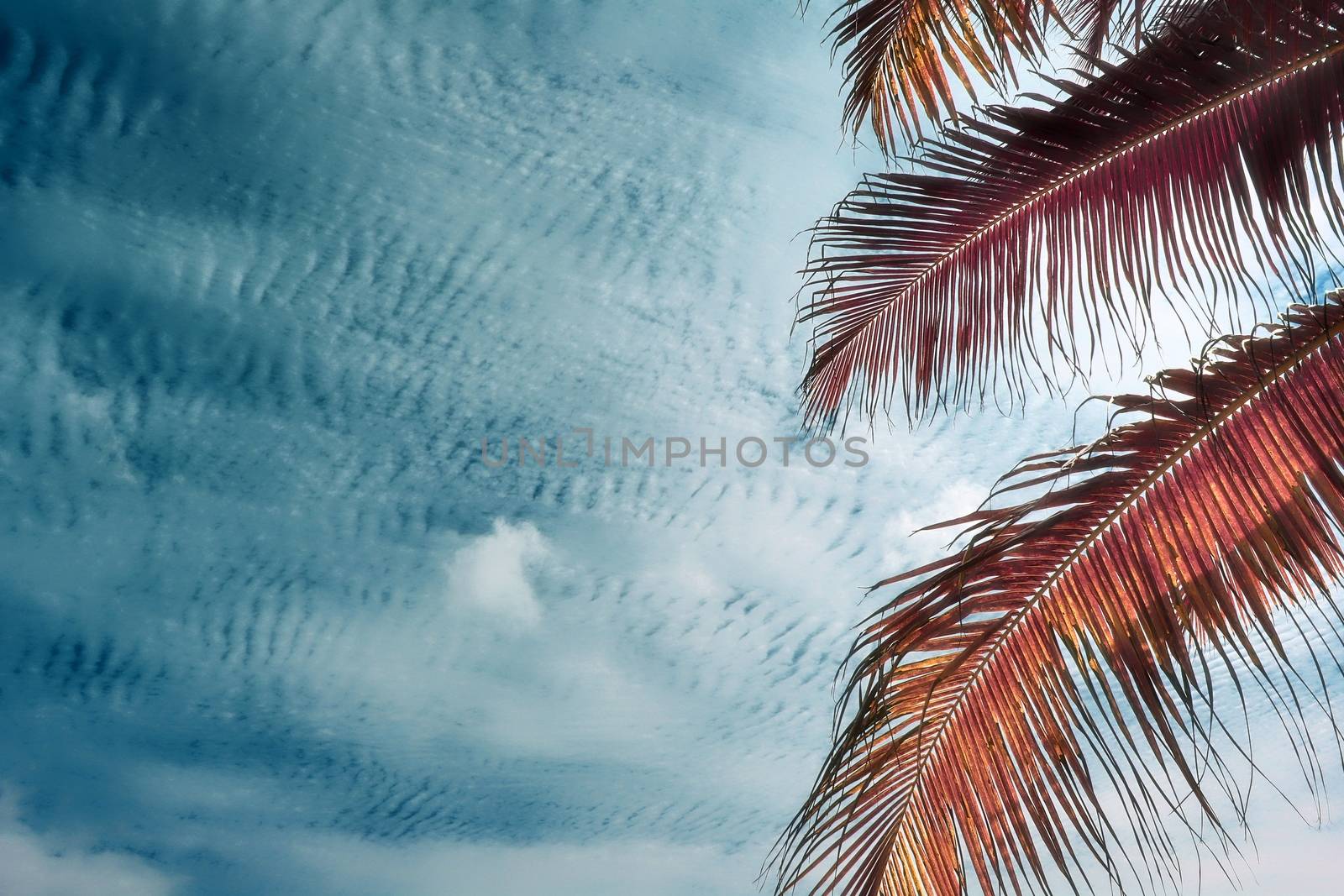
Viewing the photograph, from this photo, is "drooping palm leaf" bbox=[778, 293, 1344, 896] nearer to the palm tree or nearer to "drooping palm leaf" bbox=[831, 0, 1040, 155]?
the palm tree

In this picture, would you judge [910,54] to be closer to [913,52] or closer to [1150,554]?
[913,52]

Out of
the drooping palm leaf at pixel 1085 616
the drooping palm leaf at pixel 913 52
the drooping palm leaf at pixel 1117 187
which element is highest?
the drooping palm leaf at pixel 913 52

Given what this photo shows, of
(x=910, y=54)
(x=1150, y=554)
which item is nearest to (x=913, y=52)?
(x=910, y=54)

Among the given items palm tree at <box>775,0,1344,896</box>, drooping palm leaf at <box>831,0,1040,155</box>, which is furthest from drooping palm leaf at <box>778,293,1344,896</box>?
drooping palm leaf at <box>831,0,1040,155</box>

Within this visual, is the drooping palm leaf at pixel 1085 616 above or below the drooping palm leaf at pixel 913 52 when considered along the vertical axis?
below

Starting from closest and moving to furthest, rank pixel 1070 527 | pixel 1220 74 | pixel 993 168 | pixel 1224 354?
1. pixel 1070 527
2. pixel 1224 354
3. pixel 1220 74
4. pixel 993 168

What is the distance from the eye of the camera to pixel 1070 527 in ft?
4.75

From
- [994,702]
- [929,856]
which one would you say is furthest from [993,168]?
[929,856]

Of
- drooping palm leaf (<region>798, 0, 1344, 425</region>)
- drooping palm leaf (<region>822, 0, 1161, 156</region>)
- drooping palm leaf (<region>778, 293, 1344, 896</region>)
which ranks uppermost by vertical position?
drooping palm leaf (<region>822, 0, 1161, 156</region>)

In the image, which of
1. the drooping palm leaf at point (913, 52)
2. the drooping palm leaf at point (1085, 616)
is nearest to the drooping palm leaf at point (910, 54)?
the drooping palm leaf at point (913, 52)

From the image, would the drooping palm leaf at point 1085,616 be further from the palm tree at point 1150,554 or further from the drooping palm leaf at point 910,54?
the drooping palm leaf at point 910,54

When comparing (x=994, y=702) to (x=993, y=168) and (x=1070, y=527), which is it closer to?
(x=1070, y=527)

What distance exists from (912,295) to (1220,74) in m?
0.89

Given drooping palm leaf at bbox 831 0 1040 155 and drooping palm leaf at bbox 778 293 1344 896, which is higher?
drooping palm leaf at bbox 831 0 1040 155
